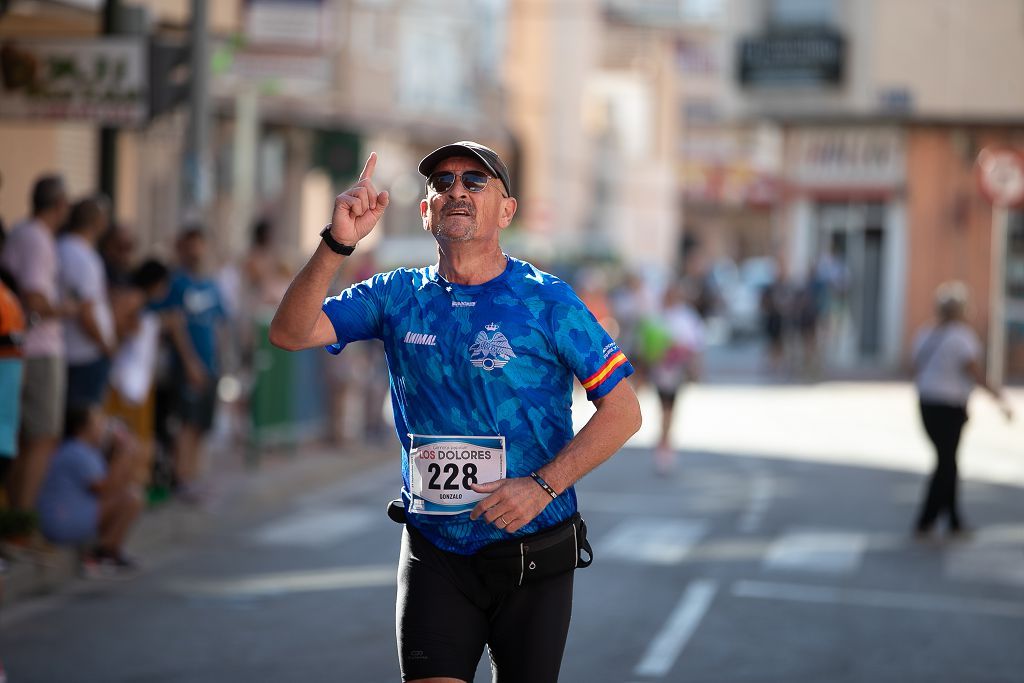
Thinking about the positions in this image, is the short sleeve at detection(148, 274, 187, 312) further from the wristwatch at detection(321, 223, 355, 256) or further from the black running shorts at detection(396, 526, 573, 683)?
the wristwatch at detection(321, 223, 355, 256)

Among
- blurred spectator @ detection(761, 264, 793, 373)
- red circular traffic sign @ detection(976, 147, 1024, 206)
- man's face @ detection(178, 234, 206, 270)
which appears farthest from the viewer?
blurred spectator @ detection(761, 264, 793, 373)

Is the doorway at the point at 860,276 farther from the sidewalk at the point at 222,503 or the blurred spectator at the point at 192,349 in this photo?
the blurred spectator at the point at 192,349

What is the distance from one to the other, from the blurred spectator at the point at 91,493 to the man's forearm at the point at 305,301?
5.98 metres

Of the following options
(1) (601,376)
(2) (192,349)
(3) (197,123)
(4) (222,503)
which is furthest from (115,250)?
(1) (601,376)

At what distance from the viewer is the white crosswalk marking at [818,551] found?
11.9 meters

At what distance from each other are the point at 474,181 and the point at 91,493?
6363mm

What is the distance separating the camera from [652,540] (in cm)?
1298

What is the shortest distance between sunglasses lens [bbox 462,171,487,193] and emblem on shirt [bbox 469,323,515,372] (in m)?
0.38

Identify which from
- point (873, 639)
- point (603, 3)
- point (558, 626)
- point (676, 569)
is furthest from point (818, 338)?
point (603, 3)

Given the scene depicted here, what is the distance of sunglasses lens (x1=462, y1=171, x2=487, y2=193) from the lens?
15.8 ft

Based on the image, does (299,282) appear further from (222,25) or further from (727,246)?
(727,246)

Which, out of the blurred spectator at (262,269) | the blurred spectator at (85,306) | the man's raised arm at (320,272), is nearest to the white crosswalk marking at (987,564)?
the blurred spectator at (85,306)

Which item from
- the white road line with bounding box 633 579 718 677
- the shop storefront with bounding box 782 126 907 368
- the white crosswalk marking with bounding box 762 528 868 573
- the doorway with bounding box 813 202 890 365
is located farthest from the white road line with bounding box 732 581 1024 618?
the doorway with bounding box 813 202 890 365

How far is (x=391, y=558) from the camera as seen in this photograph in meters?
12.0
